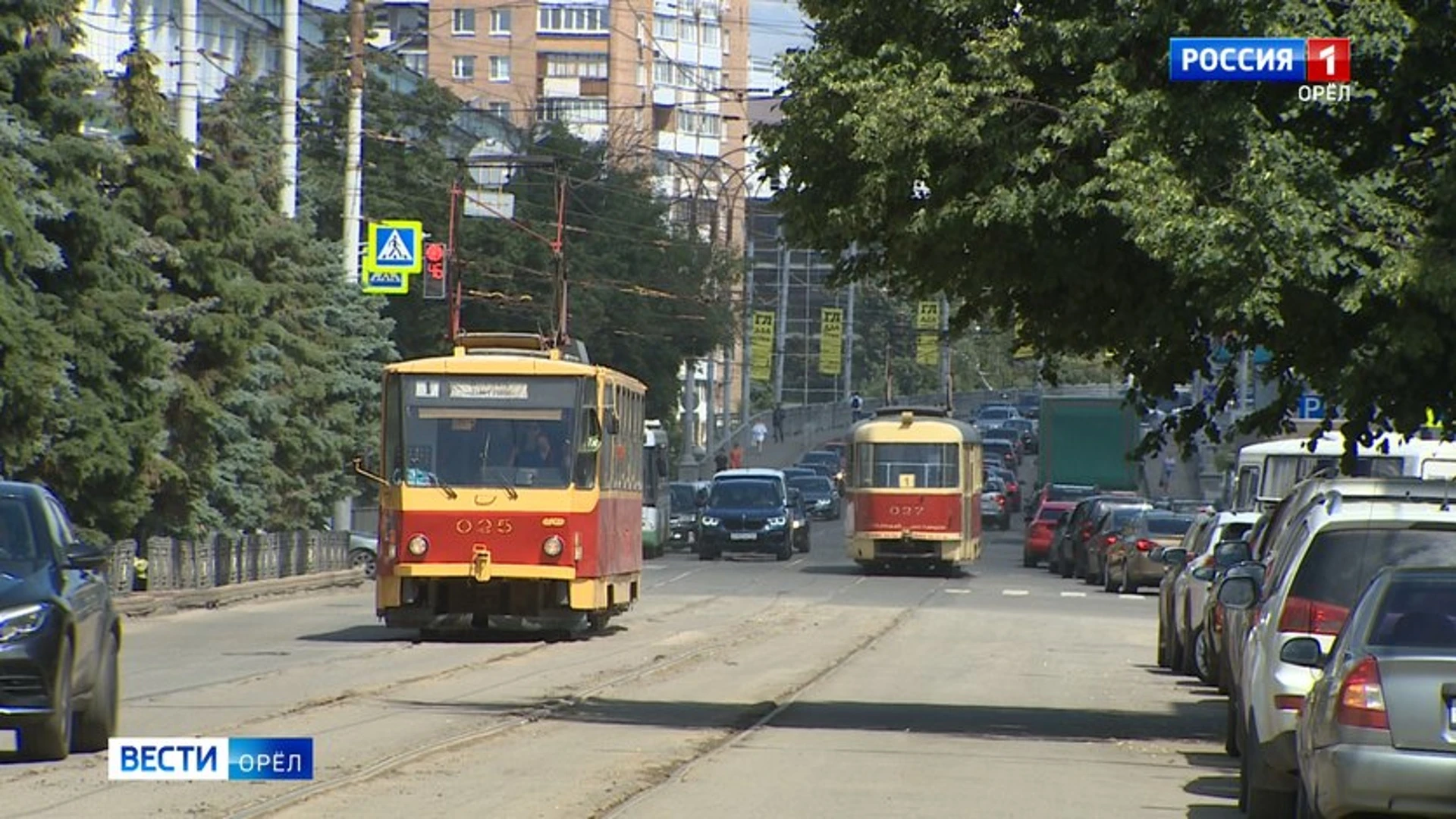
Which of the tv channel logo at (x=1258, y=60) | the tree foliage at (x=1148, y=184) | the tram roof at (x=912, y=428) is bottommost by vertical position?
the tram roof at (x=912, y=428)

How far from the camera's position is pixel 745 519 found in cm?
6128

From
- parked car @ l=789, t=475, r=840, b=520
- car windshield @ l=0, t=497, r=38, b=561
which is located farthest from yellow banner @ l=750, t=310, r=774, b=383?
car windshield @ l=0, t=497, r=38, b=561

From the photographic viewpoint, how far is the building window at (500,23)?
13875cm

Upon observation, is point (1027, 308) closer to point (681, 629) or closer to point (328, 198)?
→ point (681, 629)

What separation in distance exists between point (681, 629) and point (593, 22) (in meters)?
108

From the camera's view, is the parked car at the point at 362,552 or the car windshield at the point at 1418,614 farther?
the parked car at the point at 362,552

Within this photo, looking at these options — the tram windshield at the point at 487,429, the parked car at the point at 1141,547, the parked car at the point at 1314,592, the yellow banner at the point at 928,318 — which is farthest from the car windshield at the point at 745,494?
the parked car at the point at 1314,592

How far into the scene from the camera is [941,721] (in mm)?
19719

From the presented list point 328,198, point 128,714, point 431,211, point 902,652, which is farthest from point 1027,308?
point 431,211

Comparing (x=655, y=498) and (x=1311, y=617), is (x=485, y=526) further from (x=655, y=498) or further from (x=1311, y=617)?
(x=655, y=498)

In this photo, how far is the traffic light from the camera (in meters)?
53.1

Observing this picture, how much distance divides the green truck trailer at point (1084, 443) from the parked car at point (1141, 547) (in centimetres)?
1538

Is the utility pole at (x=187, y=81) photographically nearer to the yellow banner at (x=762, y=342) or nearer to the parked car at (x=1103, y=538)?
the parked car at (x=1103, y=538)

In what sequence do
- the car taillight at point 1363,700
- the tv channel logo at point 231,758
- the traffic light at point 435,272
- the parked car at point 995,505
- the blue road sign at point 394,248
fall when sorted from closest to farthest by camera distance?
1. the tv channel logo at point 231,758
2. the car taillight at point 1363,700
3. the blue road sign at point 394,248
4. the traffic light at point 435,272
5. the parked car at point 995,505
